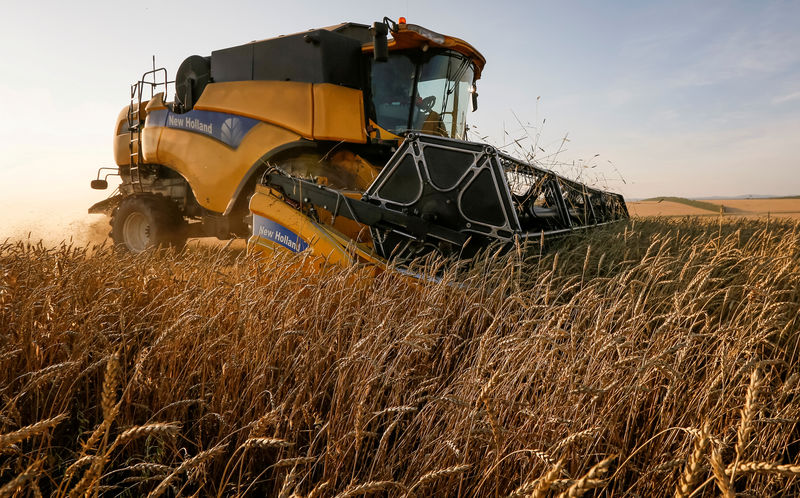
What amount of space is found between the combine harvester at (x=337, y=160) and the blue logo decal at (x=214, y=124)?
2 cm

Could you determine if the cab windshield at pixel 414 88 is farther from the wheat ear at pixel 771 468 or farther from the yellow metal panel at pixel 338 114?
the wheat ear at pixel 771 468

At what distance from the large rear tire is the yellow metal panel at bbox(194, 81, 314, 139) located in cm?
157

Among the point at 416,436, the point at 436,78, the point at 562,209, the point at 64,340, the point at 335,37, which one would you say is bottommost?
the point at 416,436

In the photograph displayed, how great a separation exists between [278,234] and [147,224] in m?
3.66

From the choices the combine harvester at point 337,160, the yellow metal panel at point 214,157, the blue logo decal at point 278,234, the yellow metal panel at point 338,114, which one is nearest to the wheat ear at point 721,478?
the combine harvester at point 337,160

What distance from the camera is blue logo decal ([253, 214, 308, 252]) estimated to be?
384cm

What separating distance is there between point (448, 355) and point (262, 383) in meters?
0.79

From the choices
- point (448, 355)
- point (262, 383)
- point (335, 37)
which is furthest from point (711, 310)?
point (335, 37)

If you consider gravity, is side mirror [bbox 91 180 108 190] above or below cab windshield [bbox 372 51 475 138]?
below

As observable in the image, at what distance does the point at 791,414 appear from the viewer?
1.77 metres

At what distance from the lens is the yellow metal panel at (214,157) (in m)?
5.13

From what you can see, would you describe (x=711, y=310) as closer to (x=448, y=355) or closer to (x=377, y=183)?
(x=448, y=355)

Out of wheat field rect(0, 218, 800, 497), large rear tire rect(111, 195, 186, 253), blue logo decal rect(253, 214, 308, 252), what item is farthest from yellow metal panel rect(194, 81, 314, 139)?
wheat field rect(0, 218, 800, 497)

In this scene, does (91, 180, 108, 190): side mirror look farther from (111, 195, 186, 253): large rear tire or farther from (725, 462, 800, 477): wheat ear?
(725, 462, 800, 477): wheat ear
